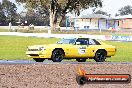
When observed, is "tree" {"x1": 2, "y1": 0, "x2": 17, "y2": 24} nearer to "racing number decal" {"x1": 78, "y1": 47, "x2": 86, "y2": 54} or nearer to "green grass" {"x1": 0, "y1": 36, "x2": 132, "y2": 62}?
"green grass" {"x1": 0, "y1": 36, "x2": 132, "y2": 62}

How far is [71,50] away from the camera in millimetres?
19672

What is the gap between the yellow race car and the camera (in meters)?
19.1

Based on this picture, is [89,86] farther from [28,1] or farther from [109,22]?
[109,22]

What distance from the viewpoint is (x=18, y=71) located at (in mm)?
14398

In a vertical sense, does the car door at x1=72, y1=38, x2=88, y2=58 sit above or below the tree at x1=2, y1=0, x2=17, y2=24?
below

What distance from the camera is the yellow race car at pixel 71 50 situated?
1908cm

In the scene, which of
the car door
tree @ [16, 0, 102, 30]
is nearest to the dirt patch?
the car door

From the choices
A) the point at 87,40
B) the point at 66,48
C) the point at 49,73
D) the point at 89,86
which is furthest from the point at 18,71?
the point at 87,40

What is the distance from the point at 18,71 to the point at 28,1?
67.0m

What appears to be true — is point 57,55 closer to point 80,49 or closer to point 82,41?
point 80,49

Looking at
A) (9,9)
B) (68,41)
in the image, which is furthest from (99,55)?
(9,9)

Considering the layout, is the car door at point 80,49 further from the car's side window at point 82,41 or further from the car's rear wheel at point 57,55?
the car's rear wheel at point 57,55

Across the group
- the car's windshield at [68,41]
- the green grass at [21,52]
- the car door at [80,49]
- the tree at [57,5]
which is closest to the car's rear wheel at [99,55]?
→ the car door at [80,49]

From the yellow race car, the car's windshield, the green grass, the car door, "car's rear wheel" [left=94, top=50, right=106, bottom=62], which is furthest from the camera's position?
the green grass
